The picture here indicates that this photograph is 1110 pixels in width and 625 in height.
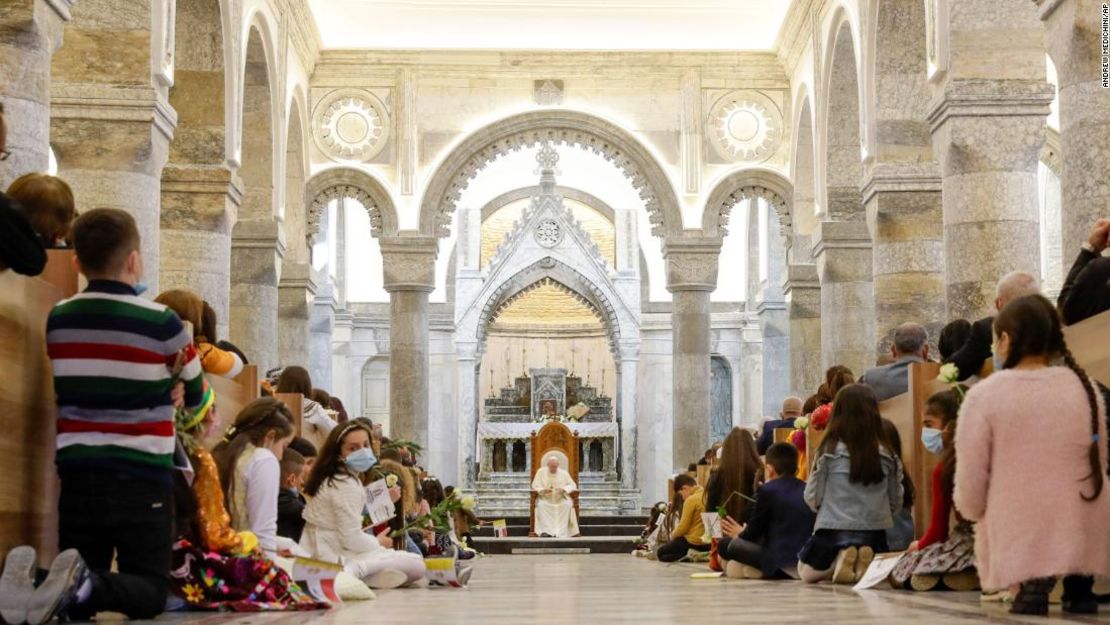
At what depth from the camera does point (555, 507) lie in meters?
21.8

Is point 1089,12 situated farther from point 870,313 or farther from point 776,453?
point 870,313

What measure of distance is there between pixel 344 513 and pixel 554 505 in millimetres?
13943

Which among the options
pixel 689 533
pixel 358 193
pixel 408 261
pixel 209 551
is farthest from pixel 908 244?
pixel 209 551

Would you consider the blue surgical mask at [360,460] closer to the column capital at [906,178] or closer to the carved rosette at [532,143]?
the column capital at [906,178]

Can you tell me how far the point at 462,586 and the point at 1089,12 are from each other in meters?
4.76

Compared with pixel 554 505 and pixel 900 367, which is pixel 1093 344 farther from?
pixel 554 505

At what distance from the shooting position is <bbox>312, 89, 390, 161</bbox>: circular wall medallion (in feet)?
71.9

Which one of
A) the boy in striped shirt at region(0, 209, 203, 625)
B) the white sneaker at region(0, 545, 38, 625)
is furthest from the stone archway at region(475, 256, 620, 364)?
the white sneaker at region(0, 545, 38, 625)

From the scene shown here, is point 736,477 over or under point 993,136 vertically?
under

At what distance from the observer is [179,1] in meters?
15.1

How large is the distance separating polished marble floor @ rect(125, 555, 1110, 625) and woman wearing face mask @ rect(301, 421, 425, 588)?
0.81 feet

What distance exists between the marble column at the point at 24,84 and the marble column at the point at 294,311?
12810 millimetres

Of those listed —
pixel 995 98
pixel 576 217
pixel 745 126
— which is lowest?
pixel 995 98

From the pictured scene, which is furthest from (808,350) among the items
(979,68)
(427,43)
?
Result: (979,68)
